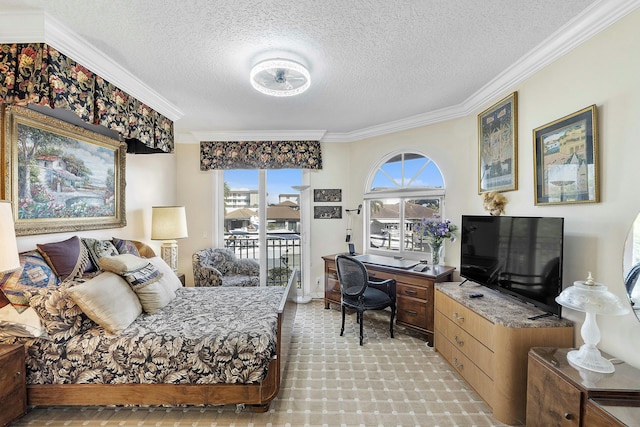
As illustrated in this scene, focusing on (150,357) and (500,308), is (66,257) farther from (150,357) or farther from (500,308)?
(500,308)

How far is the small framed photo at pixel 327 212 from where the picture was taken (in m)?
4.54

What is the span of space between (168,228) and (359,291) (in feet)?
8.45

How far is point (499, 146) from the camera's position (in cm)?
274

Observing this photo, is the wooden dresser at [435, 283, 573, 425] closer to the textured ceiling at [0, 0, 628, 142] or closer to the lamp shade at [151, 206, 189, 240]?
the textured ceiling at [0, 0, 628, 142]

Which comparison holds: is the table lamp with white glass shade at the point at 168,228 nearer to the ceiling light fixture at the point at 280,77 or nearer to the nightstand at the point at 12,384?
the nightstand at the point at 12,384

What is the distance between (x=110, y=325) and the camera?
6.52ft

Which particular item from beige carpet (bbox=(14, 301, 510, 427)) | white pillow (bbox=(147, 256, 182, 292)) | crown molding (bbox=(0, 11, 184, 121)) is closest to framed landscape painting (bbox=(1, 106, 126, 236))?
crown molding (bbox=(0, 11, 184, 121))

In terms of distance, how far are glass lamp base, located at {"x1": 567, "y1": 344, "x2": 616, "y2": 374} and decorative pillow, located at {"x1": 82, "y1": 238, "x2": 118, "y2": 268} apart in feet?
11.7

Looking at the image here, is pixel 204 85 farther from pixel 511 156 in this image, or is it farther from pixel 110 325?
pixel 511 156

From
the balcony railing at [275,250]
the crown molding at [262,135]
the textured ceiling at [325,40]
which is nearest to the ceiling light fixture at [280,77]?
the textured ceiling at [325,40]

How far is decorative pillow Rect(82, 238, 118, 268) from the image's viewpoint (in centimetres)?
258

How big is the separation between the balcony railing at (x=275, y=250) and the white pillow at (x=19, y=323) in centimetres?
278

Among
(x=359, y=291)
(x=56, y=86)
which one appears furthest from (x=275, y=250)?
(x=56, y=86)

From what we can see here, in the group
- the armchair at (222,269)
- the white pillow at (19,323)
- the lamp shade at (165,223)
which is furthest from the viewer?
the armchair at (222,269)
